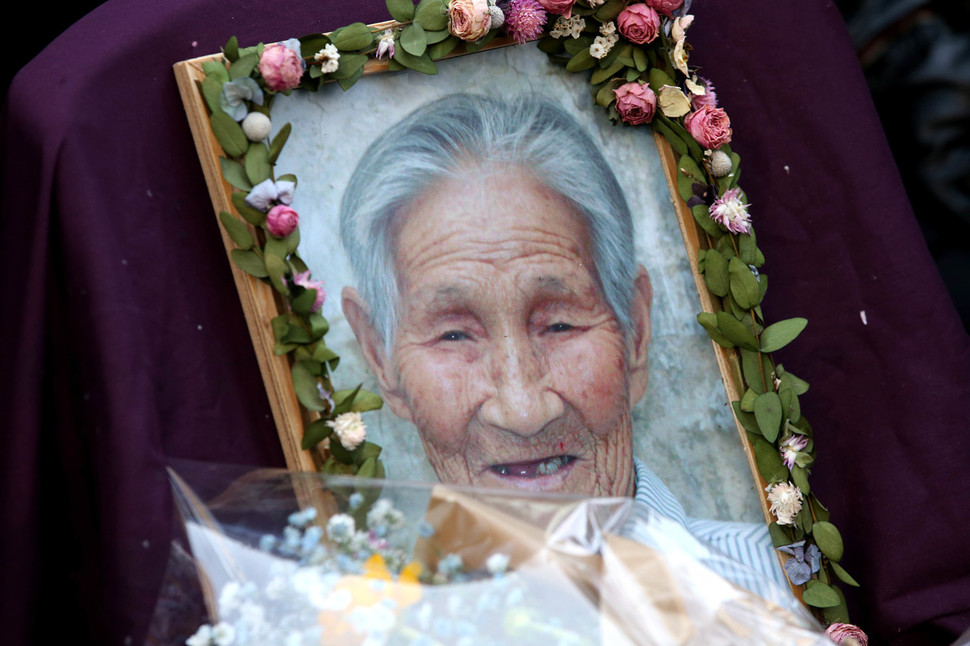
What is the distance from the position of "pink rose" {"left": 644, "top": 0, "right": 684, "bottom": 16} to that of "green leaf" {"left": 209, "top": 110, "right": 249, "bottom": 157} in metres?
0.65

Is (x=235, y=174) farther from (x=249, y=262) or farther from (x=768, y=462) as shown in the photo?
(x=768, y=462)

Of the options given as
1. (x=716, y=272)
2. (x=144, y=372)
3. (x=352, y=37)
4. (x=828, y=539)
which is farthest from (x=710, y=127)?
(x=144, y=372)

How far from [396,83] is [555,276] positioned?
36cm

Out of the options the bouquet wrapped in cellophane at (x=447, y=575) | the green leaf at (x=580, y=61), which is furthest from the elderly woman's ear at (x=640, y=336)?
the bouquet wrapped in cellophane at (x=447, y=575)

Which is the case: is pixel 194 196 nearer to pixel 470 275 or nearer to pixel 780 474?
pixel 470 275

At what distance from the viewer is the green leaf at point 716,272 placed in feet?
4.96

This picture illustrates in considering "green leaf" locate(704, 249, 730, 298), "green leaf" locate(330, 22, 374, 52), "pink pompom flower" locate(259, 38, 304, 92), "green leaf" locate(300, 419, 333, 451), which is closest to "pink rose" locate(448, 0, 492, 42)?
"green leaf" locate(330, 22, 374, 52)

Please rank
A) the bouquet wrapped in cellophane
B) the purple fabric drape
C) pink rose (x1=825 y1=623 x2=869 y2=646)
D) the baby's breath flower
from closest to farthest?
the bouquet wrapped in cellophane
the purple fabric drape
the baby's breath flower
pink rose (x1=825 y1=623 x2=869 y2=646)

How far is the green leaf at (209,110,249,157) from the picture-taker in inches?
50.7

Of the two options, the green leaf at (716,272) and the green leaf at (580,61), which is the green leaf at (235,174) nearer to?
the green leaf at (580,61)

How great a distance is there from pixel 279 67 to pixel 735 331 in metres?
0.76

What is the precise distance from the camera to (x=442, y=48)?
1431mm

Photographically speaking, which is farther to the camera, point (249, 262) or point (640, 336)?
point (640, 336)

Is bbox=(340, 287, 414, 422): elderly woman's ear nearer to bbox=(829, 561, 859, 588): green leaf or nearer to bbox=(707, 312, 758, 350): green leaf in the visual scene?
bbox=(707, 312, 758, 350): green leaf
